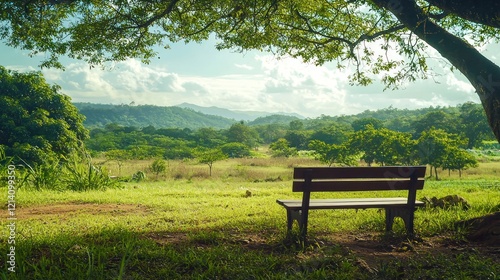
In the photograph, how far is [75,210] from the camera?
A: 27.2ft

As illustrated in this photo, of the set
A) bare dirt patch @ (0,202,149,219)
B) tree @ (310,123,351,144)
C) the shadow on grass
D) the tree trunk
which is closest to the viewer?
the shadow on grass

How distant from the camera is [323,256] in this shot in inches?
183

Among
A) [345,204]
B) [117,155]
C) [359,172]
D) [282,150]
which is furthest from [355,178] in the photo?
[282,150]

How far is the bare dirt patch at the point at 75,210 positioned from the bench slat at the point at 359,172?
424 centimetres

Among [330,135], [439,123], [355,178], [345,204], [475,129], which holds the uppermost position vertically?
[439,123]

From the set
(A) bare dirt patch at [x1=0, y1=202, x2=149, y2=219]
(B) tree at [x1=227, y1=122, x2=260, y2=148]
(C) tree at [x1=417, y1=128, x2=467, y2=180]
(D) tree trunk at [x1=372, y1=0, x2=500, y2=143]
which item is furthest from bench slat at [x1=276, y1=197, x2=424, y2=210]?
(B) tree at [x1=227, y1=122, x2=260, y2=148]

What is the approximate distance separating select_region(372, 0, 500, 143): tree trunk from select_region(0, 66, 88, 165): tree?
27.9 meters

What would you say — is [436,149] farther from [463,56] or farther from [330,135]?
[330,135]

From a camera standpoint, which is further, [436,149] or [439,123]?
[439,123]

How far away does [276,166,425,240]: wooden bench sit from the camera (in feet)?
17.7

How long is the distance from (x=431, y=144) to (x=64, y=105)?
1461 inches

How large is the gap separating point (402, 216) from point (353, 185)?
2.96 feet

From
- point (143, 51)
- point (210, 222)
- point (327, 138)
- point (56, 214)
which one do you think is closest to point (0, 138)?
point (143, 51)

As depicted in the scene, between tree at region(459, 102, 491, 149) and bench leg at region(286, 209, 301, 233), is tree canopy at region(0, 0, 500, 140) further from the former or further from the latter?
tree at region(459, 102, 491, 149)
